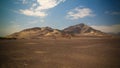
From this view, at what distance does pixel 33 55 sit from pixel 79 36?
2.38m

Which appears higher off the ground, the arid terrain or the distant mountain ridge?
the distant mountain ridge

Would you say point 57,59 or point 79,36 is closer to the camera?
point 57,59

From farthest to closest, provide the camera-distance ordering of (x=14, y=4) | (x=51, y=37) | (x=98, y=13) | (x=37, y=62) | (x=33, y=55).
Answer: (x=51, y=37)
(x=98, y=13)
(x=14, y=4)
(x=33, y=55)
(x=37, y=62)

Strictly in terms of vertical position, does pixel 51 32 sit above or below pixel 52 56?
above

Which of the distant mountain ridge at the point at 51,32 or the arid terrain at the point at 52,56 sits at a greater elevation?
the distant mountain ridge at the point at 51,32

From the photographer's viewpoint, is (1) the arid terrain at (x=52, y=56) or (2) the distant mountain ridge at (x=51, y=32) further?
(2) the distant mountain ridge at (x=51, y=32)

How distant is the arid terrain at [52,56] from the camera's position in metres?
4.88

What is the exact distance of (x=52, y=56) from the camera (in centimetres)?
542

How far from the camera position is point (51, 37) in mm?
6766

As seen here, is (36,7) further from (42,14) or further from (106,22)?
(106,22)

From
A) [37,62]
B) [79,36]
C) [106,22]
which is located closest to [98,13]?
[106,22]

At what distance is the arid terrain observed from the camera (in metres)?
4.88

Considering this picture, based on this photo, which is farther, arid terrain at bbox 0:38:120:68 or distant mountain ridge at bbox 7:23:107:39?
distant mountain ridge at bbox 7:23:107:39

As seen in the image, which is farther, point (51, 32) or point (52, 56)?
point (51, 32)
